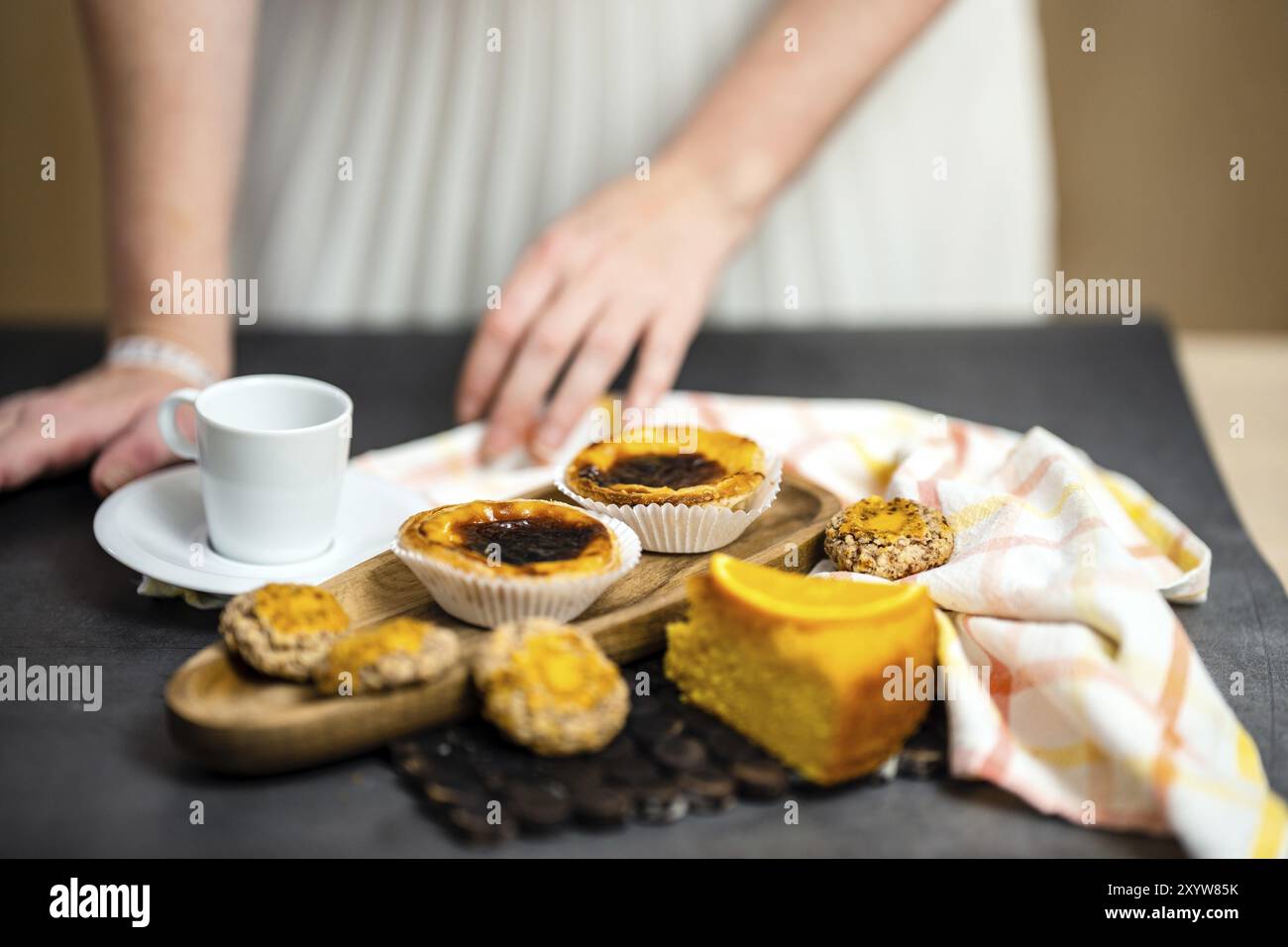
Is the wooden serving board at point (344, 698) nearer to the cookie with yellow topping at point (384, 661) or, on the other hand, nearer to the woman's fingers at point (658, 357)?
the cookie with yellow topping at point (384, 661)

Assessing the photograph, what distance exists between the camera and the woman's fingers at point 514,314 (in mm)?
1579

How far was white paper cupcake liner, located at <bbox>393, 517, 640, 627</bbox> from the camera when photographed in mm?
994

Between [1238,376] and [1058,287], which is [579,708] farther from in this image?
[1058,287]

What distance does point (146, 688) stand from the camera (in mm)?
1043

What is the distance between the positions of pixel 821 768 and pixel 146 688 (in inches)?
21.7

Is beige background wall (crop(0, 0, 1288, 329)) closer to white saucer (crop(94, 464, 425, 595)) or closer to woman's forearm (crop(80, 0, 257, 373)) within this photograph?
woman's forearm (crop(80, 0, 257, 373))

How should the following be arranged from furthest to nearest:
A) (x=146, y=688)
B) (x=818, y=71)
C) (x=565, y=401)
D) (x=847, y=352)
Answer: (x=847, y=352) < (x=818, y=71) < (x=565, y=401) < (x=146, y=688)

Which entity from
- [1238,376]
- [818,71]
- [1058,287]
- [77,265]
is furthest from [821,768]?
[77,265]

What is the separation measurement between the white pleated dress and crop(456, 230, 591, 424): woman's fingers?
41cm

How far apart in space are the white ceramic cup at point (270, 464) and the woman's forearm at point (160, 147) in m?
0.43

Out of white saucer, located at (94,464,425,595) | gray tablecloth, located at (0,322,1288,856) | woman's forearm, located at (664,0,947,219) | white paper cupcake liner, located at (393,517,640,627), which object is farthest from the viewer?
woman's forearm, located at (664,0,947,219)
